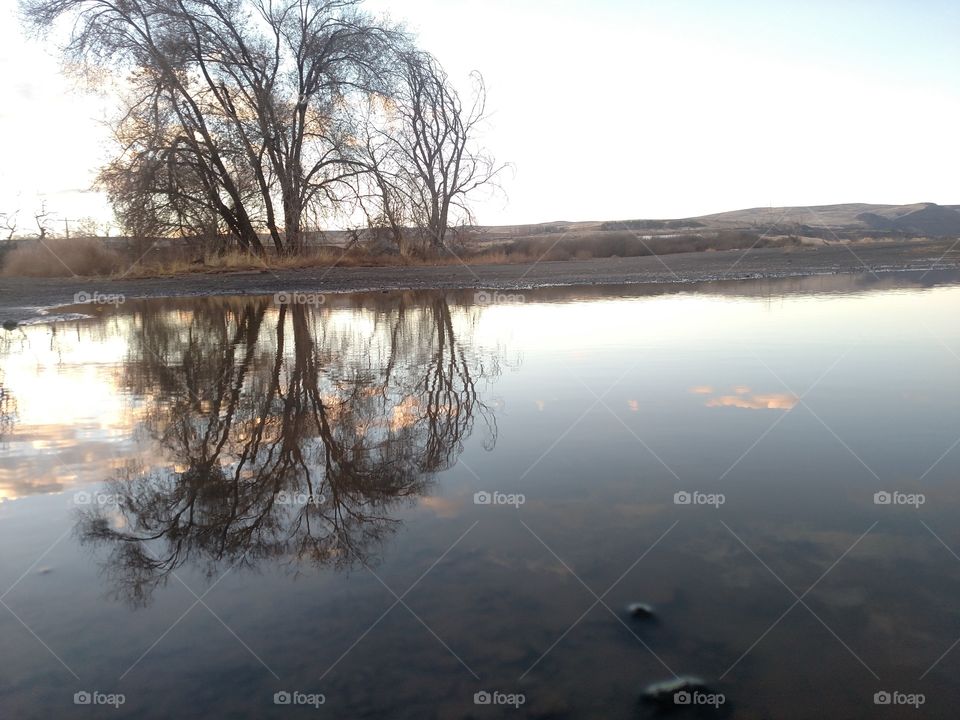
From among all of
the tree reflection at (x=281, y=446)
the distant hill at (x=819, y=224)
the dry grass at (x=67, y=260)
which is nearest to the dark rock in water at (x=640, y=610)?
the tree reflection at (x=281, y=446)

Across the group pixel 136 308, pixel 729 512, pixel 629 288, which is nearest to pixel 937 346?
pixel 729 512

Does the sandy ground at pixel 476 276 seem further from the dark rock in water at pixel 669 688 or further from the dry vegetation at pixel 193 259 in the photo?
the dark rock in water at pixel 669 688

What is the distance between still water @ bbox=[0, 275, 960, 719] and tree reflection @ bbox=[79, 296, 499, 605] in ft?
0.08

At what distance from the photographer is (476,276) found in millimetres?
21938

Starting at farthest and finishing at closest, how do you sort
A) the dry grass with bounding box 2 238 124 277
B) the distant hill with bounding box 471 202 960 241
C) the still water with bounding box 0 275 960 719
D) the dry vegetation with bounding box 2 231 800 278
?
the distant hill with bounding box 471 202 960 241 < the dry grass with bounding box 2 238 124 277 < the dry vegetation with bounding box 2 231 800 278 < the still water with bounding box 0 275 960 719

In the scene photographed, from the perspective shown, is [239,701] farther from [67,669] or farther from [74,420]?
[74,420]

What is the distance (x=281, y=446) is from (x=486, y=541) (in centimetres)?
205

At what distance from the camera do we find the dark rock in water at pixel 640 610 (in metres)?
2.83

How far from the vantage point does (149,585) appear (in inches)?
126

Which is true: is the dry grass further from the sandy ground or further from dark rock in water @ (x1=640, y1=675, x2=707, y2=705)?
dark rock in water @ (x1=640, y1=675, x2=707, y2=705)

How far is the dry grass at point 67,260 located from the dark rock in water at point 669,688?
2564 cm

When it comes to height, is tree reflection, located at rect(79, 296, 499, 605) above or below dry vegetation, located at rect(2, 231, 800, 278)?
below

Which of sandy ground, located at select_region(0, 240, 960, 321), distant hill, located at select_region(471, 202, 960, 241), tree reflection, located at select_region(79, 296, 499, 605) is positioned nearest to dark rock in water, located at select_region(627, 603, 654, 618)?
Answer: tree reflection, located at select_region(79, 296, 499, 605)

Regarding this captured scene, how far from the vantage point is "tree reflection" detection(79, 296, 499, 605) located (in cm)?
356
